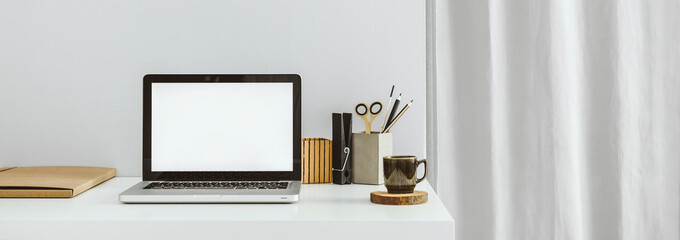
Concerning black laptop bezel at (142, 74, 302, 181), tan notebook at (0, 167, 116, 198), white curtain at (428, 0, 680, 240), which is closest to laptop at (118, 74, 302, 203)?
black laptop bezel at (142, 74, 302, 181)

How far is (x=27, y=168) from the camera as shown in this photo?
50.7 inches

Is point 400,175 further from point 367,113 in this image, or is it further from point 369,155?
point 367,113

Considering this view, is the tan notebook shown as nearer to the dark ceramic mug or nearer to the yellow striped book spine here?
the yellow striped book spine

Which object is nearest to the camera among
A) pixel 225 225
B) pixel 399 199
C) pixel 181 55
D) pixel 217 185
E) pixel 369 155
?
pixel 225 225

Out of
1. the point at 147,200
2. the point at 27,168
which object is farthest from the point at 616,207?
the point at 27,168

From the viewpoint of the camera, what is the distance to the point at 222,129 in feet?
3.80

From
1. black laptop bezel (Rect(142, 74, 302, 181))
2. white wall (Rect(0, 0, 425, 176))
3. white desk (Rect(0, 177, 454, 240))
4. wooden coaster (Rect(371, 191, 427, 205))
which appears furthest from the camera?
white wall (Rect(0, 0, 425, 176))

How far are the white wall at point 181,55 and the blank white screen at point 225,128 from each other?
20cm

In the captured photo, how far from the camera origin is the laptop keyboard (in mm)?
1061

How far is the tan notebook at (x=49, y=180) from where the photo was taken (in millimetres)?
1035

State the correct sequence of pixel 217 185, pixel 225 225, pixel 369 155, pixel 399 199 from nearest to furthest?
pixel 225 225 < pixel 399 199 < pixel 217 185 < pixel 369 155

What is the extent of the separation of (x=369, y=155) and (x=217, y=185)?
0.33 m

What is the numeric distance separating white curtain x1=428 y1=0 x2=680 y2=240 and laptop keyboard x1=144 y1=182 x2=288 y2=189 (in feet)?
1.91

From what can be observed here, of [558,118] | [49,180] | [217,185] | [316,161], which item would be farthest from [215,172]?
[558,118]
